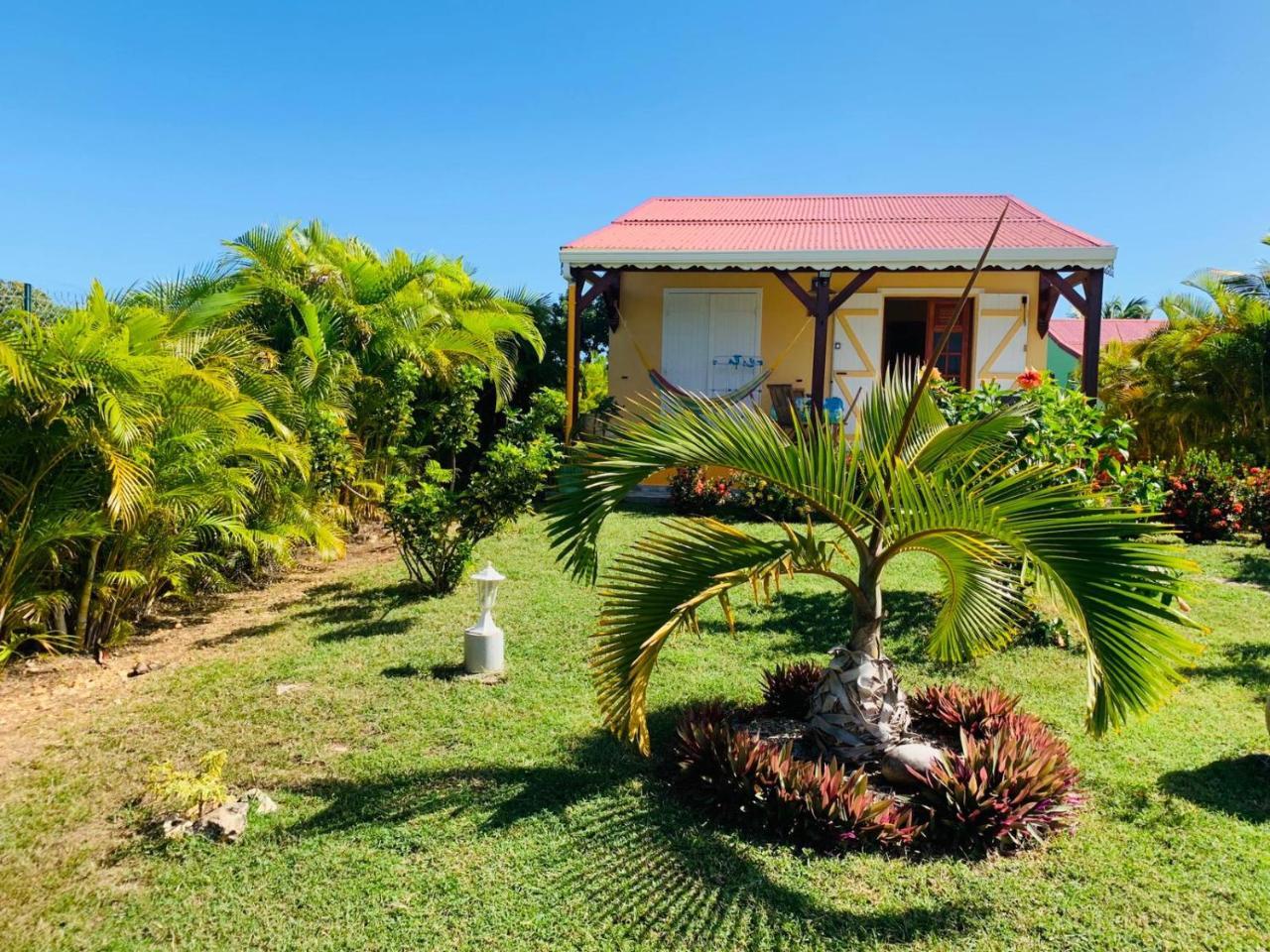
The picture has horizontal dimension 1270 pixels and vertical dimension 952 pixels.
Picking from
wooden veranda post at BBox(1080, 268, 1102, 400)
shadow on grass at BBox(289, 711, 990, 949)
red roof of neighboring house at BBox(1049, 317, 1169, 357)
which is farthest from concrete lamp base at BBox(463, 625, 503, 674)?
red roof of neighboring house at BBox(1049, 317, 1169, 357)

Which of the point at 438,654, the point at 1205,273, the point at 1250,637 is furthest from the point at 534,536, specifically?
the point at 1205,273

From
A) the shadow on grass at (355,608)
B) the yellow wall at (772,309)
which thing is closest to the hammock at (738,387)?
the yellow wall at (772,309)

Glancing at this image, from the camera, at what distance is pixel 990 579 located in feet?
12.9

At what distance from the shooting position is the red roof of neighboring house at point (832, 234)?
10102mm

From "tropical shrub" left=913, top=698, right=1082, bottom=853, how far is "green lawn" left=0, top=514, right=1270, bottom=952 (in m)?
0.11

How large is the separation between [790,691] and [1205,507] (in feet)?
25.5

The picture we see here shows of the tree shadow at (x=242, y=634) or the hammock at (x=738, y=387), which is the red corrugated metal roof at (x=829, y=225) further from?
the tree shadow at (x=242, y=634)

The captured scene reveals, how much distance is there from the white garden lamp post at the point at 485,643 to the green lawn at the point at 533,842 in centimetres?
17

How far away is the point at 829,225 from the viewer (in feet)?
41.3

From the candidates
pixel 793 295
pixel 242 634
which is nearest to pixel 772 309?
pixel 793 295

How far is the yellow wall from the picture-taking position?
12.2m

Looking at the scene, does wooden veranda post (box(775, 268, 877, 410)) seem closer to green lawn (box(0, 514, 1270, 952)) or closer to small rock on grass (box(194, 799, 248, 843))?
green lawn (box(0, 514, 1270, 952))

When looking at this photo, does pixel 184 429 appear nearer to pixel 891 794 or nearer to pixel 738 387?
pixel 891 794

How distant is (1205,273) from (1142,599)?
12691 mm
